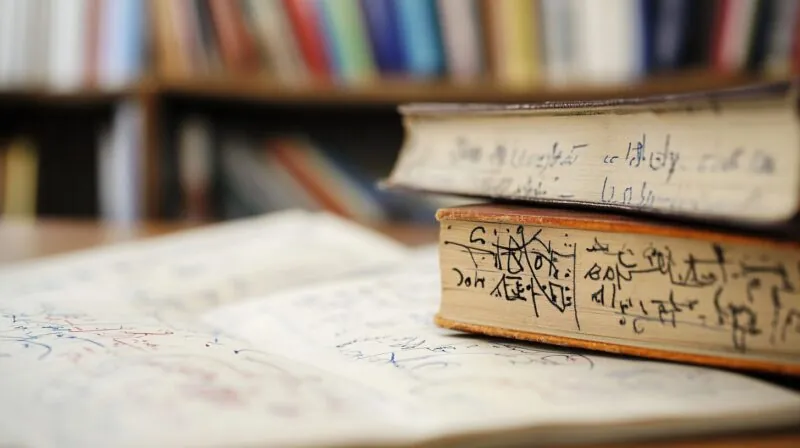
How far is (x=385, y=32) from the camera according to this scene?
3.91 ft

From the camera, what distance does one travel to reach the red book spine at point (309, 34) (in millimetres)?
1207

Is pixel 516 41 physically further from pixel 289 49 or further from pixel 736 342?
pixel 736 342

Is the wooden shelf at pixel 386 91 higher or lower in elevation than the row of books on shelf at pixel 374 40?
lower

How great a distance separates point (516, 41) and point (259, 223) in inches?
23.1

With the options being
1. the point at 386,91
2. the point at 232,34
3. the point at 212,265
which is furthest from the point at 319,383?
the point at 232,34

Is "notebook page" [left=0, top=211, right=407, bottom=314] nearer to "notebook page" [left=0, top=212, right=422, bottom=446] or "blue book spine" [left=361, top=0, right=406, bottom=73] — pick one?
"notebook page" [left=0, top=212, right=422, bottom=446]

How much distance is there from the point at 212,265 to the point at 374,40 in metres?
0.64

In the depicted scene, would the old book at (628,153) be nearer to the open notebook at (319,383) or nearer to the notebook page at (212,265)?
the open notebook at (319,383)

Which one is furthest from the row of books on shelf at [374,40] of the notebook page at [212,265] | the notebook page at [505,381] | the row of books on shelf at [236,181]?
the notebook page at [505,381]

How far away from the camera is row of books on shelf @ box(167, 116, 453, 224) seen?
1283mm

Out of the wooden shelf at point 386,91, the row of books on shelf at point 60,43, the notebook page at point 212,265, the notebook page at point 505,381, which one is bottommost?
the notebook page at point 212,265

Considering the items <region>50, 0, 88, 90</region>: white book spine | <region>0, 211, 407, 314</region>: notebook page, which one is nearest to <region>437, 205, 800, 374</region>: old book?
<region>0, 211, 407, 314</region>: notebook page

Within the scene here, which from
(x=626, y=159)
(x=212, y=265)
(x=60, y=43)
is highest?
(x=60, y=43)

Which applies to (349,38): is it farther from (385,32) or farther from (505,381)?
(505,381)
